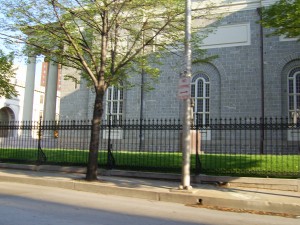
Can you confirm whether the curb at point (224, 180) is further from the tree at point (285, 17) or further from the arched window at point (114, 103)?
the arched window at point (114, 103)

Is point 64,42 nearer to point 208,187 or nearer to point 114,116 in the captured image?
point 208,187

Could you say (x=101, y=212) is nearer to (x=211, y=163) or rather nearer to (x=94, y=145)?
(x=94, y=145)

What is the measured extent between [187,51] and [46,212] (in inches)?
233

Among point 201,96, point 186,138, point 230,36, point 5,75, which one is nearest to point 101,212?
point 186,138

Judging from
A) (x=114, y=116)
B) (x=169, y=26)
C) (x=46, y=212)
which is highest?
(x=169, y=26)

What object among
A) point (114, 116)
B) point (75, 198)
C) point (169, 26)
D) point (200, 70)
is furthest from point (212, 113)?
point (75, 198)

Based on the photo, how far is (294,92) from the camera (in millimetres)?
22219

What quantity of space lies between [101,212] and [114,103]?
65.7ft

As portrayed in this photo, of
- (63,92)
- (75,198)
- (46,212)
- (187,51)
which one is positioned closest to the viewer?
(46,212)

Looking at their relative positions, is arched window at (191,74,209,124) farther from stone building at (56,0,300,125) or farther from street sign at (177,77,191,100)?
street sign at (177,77,191,100)

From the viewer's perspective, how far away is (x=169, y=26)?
1271cm

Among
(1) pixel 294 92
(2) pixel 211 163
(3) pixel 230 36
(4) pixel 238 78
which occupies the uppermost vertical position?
(3) pixel 230 36

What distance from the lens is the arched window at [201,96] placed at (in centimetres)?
2451

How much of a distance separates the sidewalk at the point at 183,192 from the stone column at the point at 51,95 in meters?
17.9
